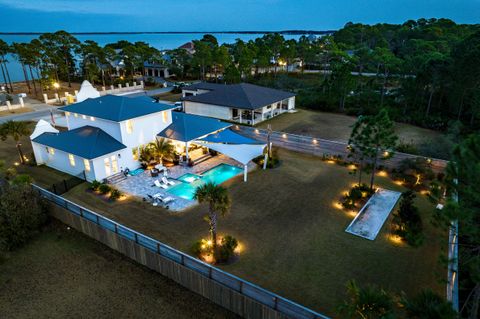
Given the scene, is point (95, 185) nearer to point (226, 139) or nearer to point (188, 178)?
point (188, 178)

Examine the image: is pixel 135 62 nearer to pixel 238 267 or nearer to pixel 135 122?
pixel 135 122

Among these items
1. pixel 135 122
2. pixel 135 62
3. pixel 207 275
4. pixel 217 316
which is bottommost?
pixel 217 316

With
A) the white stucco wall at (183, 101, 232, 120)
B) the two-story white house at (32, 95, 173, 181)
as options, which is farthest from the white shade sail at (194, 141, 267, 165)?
the white stucco wall at (183, 101, 232, 120)

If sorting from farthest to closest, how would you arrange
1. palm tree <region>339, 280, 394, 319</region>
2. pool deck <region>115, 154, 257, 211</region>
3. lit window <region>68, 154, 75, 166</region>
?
lit window <region>68, 154, 75, 166</region> < pool deck <region>115, 154, 257, 211</region> < palm tree <region>339, 280, 394, 319</region>

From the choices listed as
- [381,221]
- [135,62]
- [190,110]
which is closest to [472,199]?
[381,221]

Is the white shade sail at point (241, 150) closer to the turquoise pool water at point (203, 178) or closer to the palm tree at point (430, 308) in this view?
the turquoise pool water at point (203, 178)

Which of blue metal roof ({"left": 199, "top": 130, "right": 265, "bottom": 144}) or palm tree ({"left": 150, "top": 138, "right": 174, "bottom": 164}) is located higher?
blue metal roof ({"left": 199, "top": 130, "right": 265, "bottom": 144})

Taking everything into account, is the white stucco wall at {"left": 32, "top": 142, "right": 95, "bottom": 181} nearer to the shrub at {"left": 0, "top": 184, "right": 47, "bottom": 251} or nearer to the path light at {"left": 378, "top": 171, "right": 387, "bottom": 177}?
the shrub at {"left": 0, "top": 184, "right": 47, "bottom": 251}
